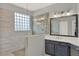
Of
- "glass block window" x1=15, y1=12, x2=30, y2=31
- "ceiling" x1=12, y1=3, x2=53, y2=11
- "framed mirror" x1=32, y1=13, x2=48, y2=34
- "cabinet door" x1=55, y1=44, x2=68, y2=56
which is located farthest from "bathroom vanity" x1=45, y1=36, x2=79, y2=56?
"ceiling" x1=12, y1=3, x2=53, y2=11

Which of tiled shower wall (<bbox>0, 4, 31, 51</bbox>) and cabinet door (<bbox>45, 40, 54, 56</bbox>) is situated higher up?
tiled shower wall (<bbox>0, 4, 31, 51</bbox>)

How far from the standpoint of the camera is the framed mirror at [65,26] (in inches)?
72.9

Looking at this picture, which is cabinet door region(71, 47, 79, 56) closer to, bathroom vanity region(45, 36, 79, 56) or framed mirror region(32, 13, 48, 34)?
bathroom vanity region(45, 36, 79, 56)

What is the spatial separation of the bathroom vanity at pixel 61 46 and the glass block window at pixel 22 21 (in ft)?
1.25

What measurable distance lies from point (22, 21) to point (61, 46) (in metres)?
0.74

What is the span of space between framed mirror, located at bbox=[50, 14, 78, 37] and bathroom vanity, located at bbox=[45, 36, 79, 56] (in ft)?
0.27

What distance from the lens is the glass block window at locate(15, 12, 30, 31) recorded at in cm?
191

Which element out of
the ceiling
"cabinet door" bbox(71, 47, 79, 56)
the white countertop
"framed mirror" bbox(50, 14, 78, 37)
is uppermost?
the ceiling

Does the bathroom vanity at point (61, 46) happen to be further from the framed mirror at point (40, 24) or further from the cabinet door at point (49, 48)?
the framed mirror at point (40, 24)

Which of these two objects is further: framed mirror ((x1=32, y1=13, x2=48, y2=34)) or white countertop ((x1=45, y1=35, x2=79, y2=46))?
framed mirror ((x1=32, y1=13, x2=48, y2=34))

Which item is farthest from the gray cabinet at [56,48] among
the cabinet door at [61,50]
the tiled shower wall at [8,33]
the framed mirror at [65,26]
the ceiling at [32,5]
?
the ceiling at [32,5]

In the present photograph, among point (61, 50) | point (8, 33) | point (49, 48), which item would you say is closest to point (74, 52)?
point (61, 50)

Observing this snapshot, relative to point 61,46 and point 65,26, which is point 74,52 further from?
point 65,26

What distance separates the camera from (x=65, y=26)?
6.33ft
